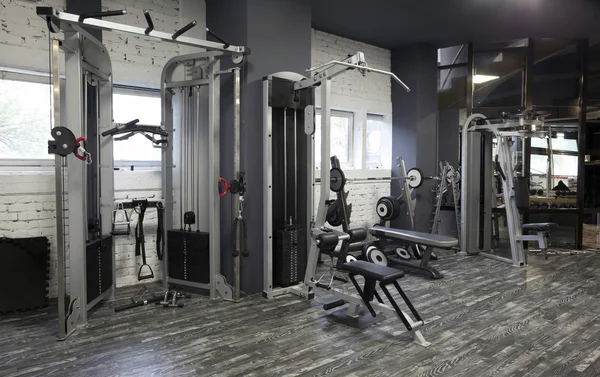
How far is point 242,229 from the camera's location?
360 cm

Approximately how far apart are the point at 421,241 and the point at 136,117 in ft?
10.7

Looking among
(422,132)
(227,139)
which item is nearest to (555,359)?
(227,139)

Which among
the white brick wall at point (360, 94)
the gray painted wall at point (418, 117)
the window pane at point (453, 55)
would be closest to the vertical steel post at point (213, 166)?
the white brick wall at point (360, 94)

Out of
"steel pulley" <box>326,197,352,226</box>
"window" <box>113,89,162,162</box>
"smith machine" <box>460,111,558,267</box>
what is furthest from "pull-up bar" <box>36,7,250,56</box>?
"smith machine" <box>460,111,558,267</box>

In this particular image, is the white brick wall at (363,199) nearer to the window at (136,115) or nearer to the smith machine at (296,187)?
the smith machine at (296,187)

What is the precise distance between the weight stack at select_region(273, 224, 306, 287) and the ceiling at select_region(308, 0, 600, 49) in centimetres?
251

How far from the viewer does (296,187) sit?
4.12 metres

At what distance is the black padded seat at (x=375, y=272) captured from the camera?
2.91 metres

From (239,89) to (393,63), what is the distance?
369 cm

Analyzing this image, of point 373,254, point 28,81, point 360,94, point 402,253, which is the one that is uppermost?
point 360,94

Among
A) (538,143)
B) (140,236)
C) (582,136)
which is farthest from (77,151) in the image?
(582,136)

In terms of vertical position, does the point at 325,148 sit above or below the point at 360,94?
below

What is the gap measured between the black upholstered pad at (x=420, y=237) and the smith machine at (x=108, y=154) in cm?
198

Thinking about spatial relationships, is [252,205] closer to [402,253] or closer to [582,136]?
[402,253]
